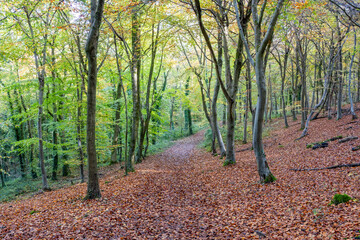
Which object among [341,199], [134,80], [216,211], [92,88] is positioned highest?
[134,80]

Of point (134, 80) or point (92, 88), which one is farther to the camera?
point (134, 80)

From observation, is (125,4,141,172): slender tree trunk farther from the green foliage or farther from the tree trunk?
the green foliage

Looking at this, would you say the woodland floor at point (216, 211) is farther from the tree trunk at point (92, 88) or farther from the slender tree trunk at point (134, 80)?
the slender tree trunk at point (134, 80)

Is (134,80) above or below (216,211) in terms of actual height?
above

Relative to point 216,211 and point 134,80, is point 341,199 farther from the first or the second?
point 134,80

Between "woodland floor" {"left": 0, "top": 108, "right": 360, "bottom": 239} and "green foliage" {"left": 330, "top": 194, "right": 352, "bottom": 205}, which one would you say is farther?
"green foliage" {"left": 330, "top": 194, "right": 352, "bottom": 205}

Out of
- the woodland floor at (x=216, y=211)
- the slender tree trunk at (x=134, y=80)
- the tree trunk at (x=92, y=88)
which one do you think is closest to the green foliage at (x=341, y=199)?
the woodland floor at (x=216, y=211)

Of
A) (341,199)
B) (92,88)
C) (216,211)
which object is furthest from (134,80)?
(341,199)

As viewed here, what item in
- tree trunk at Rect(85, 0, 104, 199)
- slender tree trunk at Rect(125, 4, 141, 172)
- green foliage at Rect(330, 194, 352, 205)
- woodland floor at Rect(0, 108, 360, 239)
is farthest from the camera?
slender tree trunk at Rect(125, 4, 141, 172)

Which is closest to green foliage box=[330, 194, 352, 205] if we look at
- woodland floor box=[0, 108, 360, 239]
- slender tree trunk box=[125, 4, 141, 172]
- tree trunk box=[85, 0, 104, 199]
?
woodland floor box=[0, 108, 360, 239]

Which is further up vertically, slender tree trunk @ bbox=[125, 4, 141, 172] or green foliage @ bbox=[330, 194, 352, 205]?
slender tree trunk @ bbox=[125, 4, 141, 172]

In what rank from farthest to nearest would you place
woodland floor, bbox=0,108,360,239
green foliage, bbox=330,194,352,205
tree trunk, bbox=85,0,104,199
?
tree trunk, bbox=85,0,104,199 < green foliage, bbox=330,194,352,205 < woodland floor, bbox=0,108,360,239

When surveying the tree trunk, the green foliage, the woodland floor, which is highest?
the tree trunk

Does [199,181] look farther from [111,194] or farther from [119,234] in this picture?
[119,234]
